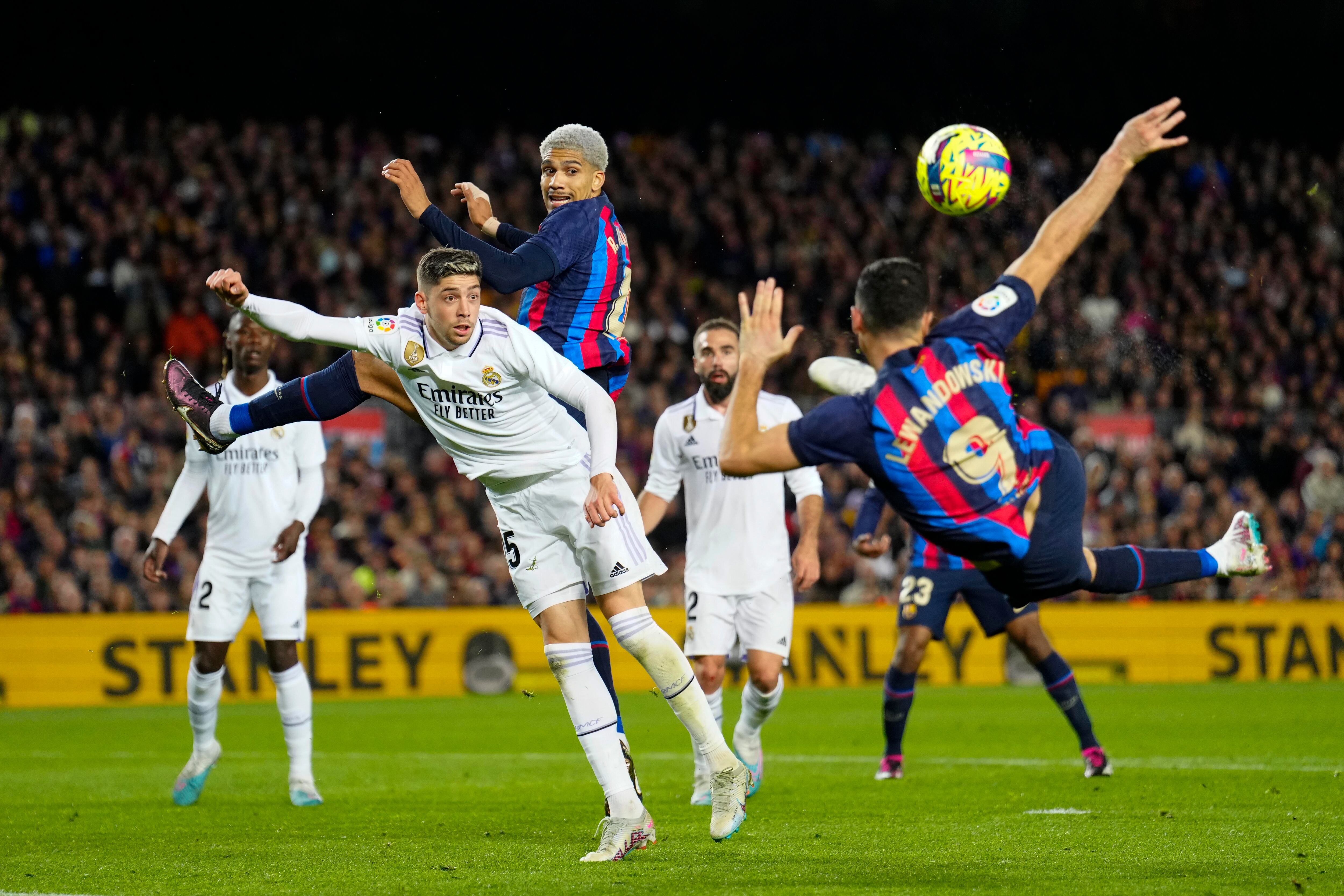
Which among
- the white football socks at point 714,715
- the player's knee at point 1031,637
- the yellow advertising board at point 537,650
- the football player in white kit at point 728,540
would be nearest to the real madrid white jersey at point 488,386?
the white football socks at point 714,715

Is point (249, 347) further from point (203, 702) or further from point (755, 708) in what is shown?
point (755, 708)

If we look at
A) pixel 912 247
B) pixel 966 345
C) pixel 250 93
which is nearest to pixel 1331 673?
pixel 912 247

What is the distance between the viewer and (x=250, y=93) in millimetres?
24281

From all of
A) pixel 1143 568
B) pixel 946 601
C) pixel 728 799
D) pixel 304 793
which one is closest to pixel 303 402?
pixel 728 799

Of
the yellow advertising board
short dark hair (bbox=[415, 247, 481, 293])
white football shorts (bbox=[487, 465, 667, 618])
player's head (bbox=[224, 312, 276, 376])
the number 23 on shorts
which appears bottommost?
the yellow advertising board

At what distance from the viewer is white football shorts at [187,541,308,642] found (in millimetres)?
9141

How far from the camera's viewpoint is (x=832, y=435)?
18.3ft

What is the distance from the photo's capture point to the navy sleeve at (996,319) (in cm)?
568

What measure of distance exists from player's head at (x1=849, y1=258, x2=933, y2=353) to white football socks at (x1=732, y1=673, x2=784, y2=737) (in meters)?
3.58

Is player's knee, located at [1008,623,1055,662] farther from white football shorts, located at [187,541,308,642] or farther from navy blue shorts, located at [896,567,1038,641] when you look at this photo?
white football shorts, located at [187,541,308,642]

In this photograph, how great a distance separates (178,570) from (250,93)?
10023 mm

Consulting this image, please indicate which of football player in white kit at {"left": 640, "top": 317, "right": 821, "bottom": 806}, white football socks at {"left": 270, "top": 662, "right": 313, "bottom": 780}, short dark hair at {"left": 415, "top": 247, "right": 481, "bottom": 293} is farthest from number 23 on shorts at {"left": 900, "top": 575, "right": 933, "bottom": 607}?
short dark hair at {"left": 415, "top": 247, "right": 481, "bottom": 293}

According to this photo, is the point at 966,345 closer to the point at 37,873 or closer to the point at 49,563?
the point at 37,873

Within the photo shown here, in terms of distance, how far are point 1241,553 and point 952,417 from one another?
183 cm
